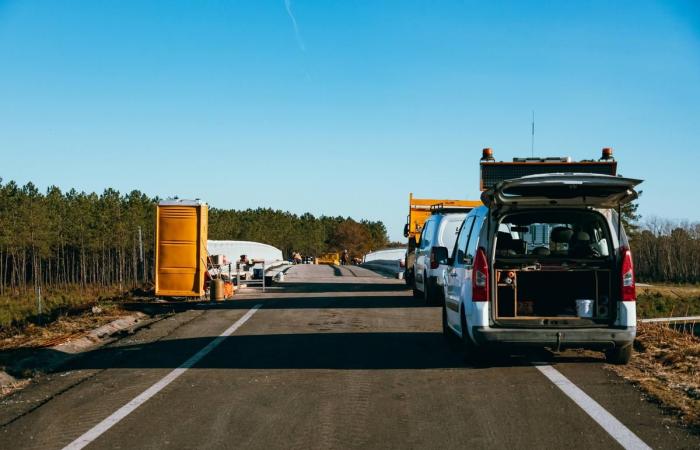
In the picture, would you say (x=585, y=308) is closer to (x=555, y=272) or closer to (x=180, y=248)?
(x=555, y=272)

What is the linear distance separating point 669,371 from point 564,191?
8.13 ft

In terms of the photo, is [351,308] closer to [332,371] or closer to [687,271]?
[332,371]

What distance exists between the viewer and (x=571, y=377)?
26.8ft

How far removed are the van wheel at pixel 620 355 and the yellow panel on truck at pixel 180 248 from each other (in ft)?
44.9

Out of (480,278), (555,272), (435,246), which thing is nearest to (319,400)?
(480,278)

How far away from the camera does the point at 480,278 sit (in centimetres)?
845

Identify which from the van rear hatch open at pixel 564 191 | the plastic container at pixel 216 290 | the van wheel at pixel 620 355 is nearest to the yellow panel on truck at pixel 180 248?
the plastic container at pixel 216 290

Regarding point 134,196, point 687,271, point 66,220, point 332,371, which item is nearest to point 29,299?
point 66,220

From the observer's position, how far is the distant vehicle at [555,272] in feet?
27.0

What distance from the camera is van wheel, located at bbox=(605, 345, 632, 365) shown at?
28.7ft

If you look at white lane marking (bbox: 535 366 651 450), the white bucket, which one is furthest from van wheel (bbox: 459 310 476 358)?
the white bucket

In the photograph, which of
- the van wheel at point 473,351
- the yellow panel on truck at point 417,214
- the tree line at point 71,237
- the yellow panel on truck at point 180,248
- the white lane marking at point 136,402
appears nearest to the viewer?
the white lane marking at point 136,402

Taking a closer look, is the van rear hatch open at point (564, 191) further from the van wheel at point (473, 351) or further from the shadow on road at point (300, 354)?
the shadow on road at point (300, 354)

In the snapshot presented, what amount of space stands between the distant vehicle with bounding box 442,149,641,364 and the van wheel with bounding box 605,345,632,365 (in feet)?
0.04
